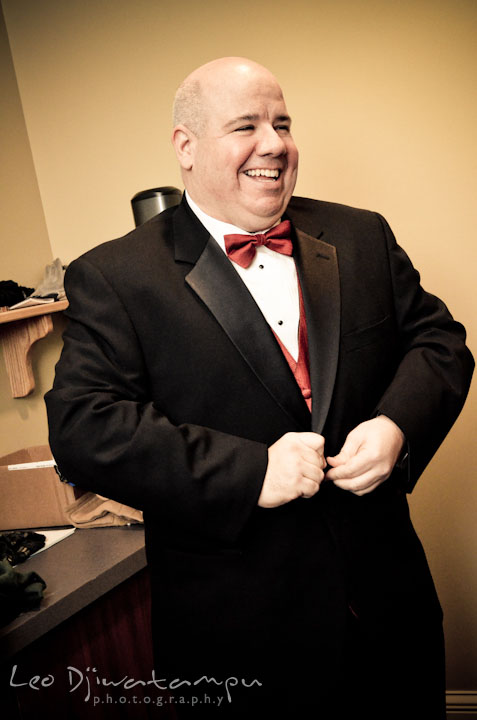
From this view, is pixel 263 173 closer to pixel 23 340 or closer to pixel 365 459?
pixel 365 459

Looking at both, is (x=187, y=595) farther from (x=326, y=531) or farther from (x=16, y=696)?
(x=16, y=696)

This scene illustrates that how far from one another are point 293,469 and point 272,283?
39cm

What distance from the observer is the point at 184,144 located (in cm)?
125

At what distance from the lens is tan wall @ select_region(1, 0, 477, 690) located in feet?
6.45

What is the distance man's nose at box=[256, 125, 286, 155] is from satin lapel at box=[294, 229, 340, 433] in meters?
0.18

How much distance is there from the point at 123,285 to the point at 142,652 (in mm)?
1050

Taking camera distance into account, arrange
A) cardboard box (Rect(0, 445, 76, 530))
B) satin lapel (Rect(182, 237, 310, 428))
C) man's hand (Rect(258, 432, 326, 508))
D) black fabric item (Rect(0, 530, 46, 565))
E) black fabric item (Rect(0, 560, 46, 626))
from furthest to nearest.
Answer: cardboard box (Rect(0, 445, 76, 530)) < black fabric item (Rect(0, 530, 46, 565)) < black fabric item (Rect(0, 560, 46, 626)) < satin lapel (Rect(182, 237, 310, 428)) < man's hand (Rect(258, 432, 326, 508))

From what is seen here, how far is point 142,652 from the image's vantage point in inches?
66.9

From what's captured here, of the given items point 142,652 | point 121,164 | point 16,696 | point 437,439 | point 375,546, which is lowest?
point 142,652

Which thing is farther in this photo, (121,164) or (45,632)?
(121,164)

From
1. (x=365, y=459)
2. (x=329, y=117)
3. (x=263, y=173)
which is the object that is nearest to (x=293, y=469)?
(x=365, y=459)

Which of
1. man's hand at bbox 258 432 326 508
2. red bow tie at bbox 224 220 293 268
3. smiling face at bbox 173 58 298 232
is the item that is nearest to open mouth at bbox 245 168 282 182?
smiling face at bbox 173 58 298 232

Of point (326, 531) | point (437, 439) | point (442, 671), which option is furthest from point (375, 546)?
point (442, 671)

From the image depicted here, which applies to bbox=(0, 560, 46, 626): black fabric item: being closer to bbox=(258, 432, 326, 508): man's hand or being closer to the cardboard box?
the cardboard box
